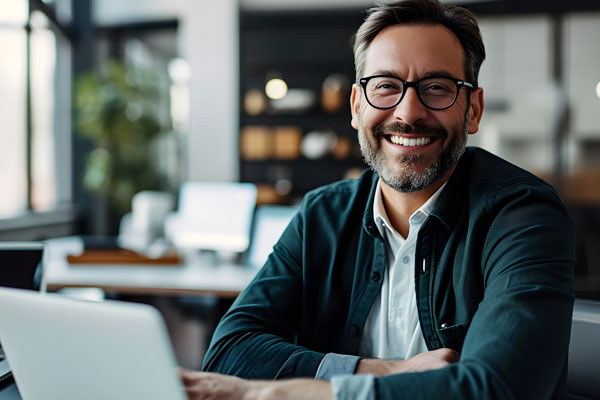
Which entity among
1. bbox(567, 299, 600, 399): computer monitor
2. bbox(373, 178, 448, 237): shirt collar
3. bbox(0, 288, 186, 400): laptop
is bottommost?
bbox(567, 299, 600, 399): computer monitor

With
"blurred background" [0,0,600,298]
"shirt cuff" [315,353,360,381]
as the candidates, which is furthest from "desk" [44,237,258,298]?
"blurred background" [0,0,600,298]

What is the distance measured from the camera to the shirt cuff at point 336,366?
45.7 inches

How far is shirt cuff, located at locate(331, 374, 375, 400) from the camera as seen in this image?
906 millimetres

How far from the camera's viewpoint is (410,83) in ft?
→ 4.35

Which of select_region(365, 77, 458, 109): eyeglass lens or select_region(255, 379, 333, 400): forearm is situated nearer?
select_region(255, 379, 333, 400): forearm

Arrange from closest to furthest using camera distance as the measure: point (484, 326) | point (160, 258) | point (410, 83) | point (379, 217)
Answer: point (484, 326) < point (410, 83) < point (379, 217) < point (160, 258)

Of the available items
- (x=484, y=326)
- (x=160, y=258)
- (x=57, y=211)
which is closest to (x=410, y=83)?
(x=484, y=326)

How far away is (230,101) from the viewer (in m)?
6.20

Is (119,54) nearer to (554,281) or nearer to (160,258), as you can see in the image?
(160,258)

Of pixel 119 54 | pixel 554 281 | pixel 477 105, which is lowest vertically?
pixel 554 281

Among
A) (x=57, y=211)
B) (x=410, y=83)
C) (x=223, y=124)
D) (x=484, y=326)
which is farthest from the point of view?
(x=223, y=124)

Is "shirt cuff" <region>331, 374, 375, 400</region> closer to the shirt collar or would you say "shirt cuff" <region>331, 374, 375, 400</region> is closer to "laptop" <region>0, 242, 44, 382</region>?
the shirt collar

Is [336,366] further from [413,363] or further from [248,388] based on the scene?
[248,388]

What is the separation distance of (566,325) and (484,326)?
156 mm
